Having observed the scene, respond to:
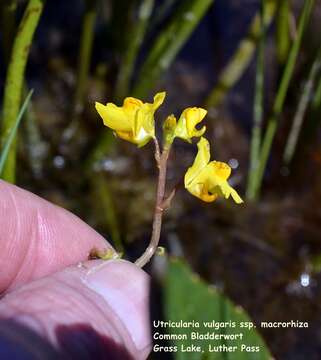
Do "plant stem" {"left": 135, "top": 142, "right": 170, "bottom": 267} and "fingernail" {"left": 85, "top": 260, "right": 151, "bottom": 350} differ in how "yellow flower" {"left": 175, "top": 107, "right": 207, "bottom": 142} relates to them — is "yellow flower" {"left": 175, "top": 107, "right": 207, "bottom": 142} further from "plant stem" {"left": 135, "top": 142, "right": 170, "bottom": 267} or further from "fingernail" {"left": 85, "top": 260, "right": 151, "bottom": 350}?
"fingernail" {"left": 85, "top": 260, "right": 151, "bottom": 350}

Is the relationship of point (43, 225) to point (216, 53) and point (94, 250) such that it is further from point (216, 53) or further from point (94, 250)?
point (216, 53)

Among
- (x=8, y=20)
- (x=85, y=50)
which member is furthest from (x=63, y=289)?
(x=85, y=50)

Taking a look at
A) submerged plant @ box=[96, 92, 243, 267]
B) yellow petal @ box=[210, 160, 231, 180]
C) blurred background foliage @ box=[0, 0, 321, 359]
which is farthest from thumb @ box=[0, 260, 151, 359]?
blurred background foliage @ box=[0, 0, 321, 359]

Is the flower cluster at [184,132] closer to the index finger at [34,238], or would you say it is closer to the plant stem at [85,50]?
the index finger at [34,238]

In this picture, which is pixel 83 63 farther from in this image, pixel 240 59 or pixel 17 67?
pixel 17 67

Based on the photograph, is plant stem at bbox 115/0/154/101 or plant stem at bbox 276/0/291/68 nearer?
plant stem at bbox 276/0/291/68

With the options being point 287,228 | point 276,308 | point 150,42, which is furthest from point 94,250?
point 150,42
